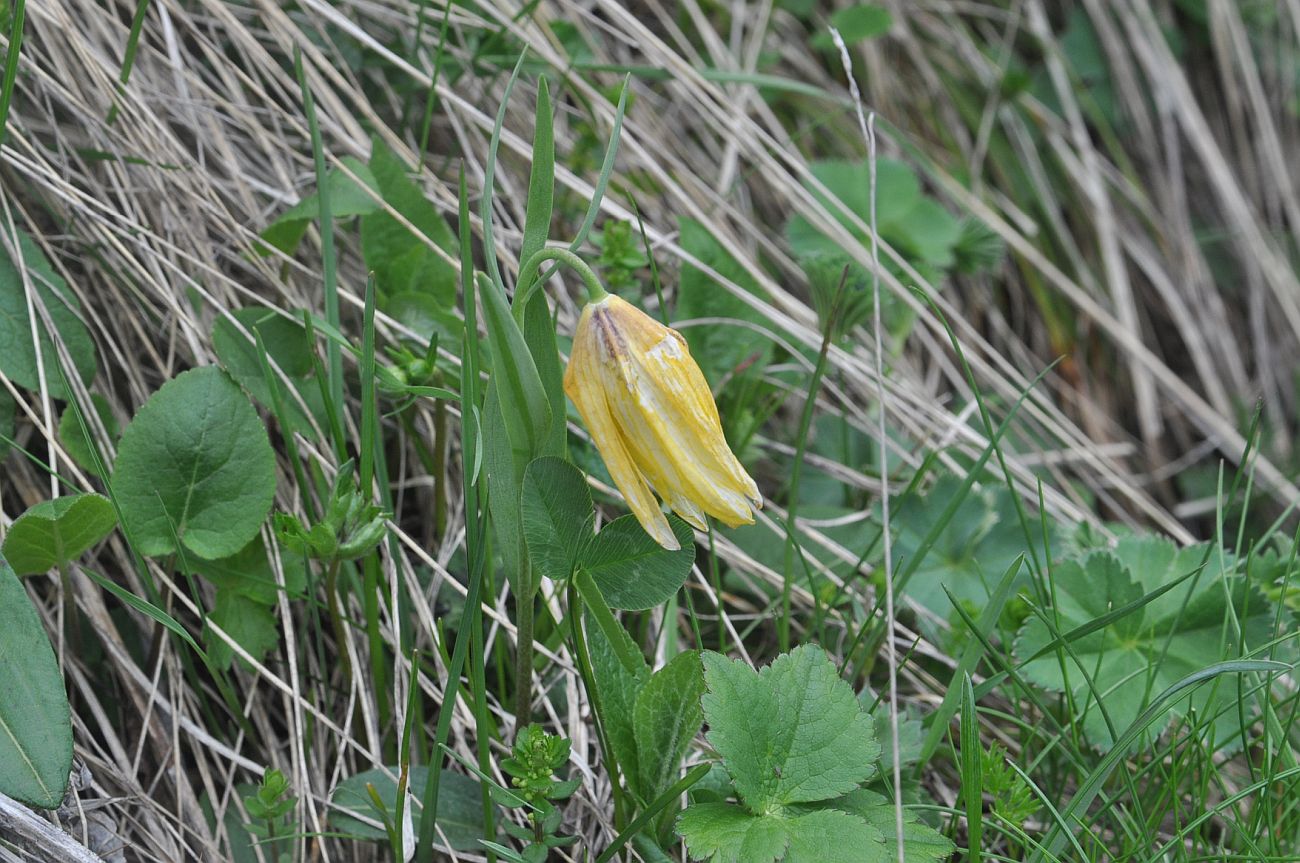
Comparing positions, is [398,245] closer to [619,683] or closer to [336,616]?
[336,616]

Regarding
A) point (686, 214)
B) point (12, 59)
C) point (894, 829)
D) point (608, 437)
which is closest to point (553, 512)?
point (608, 437)

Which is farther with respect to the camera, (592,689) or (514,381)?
(592,689)

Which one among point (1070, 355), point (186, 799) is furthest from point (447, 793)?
point (1070, 355)

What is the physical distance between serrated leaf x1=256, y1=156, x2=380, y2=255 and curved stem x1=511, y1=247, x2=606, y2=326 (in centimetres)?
59

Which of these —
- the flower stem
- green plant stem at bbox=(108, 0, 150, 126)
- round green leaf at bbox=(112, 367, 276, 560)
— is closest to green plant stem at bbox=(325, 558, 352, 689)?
round green leaf at bbox=(112, 367, 276, 560)

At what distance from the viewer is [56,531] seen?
50.7 inches

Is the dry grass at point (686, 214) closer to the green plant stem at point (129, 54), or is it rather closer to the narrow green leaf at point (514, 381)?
the green plant stem at point (129, 54)

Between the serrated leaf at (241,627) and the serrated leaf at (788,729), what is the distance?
A: 59cm

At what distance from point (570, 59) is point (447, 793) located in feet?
4.51

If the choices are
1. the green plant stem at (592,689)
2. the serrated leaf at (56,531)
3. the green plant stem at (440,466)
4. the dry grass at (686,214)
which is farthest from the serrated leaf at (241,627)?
the green plant stem at (592,689)

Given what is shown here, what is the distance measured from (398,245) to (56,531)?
64 centimetres

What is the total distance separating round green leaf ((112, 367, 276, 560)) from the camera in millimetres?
1369

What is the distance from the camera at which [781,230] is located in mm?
2588

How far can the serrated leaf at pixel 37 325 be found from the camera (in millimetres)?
1448
